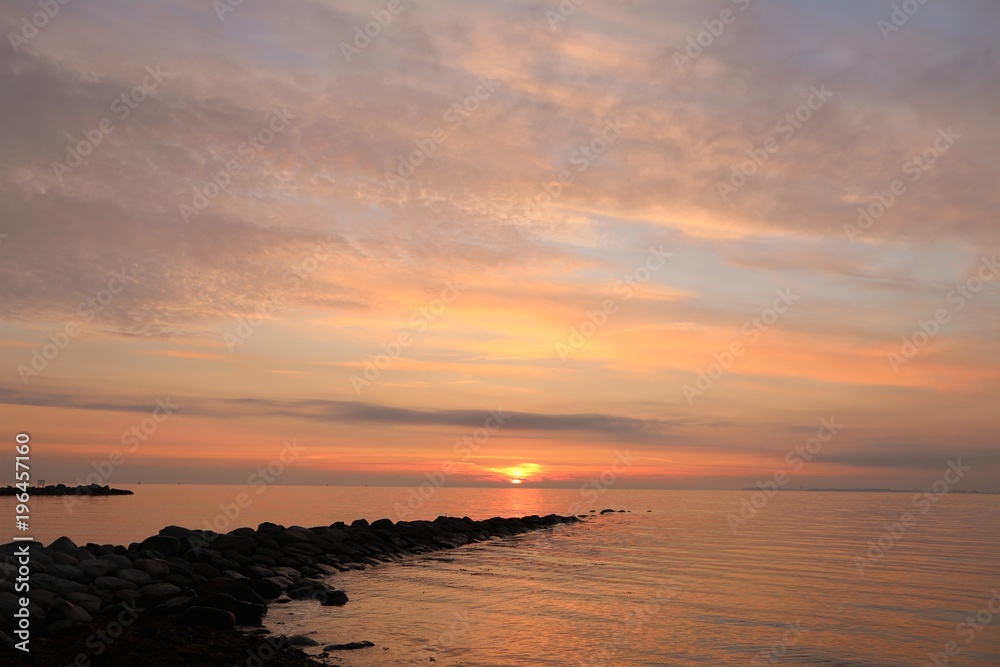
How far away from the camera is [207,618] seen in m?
17.8

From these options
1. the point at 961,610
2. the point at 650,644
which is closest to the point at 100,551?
the point at 650,644

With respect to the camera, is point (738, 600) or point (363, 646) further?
point (738, 600)

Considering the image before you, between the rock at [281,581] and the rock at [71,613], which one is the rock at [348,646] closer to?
the rock at [71,613]

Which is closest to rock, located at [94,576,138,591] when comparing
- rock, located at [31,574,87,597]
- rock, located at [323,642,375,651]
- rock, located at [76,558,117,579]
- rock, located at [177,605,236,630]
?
rock, located at [31,574,87,597]

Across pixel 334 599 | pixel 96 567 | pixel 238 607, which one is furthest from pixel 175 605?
pixel 334 599

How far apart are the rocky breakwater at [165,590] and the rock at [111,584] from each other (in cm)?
3

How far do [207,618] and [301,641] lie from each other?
2.81m

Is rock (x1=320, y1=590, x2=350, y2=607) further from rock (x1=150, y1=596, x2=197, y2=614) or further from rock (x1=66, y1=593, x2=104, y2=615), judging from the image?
rock (x1=66, y1=593, x2=104, y2=615)

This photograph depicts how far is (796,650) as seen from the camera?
713 inches

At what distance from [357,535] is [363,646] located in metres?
22.6

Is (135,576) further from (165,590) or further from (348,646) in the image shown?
(348,646)

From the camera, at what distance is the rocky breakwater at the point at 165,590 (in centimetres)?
1576

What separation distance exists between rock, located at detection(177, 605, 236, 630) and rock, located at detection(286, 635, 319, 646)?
198 centimetres

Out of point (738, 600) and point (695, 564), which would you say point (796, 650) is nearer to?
point (738, 600)
